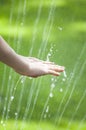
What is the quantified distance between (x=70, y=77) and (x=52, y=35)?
11.2 inches

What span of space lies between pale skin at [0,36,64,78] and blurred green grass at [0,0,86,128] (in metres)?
0.78

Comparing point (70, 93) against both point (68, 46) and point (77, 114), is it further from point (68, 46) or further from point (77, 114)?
point (68, 46)

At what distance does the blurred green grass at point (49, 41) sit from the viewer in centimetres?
211

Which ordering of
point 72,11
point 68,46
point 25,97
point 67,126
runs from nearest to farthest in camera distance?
1. point 67,126
2. point 25,97
3. point 68,46
4. point 72,11

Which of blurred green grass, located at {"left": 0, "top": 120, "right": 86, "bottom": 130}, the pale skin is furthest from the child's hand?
blurred green grass, located at {"left": 0, "top": 120, "right": 86, "bottom": 130}

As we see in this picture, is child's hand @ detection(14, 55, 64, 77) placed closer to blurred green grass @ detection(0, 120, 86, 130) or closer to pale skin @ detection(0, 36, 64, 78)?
pale skin @ detection(0, 36, 64, 78)

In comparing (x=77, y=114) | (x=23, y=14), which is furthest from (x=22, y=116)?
(x=23, y=14)

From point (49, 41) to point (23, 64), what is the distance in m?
1.14

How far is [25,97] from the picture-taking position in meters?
2.14

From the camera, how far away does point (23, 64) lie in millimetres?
1242

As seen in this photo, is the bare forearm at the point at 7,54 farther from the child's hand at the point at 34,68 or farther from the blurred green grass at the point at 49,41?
the blurred green grass at the point at 49,41

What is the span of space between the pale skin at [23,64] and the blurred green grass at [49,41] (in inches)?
30.8

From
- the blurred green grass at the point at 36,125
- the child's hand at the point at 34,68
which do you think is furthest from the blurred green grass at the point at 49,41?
the child's hand at the point at 34,68

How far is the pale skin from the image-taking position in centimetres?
118
